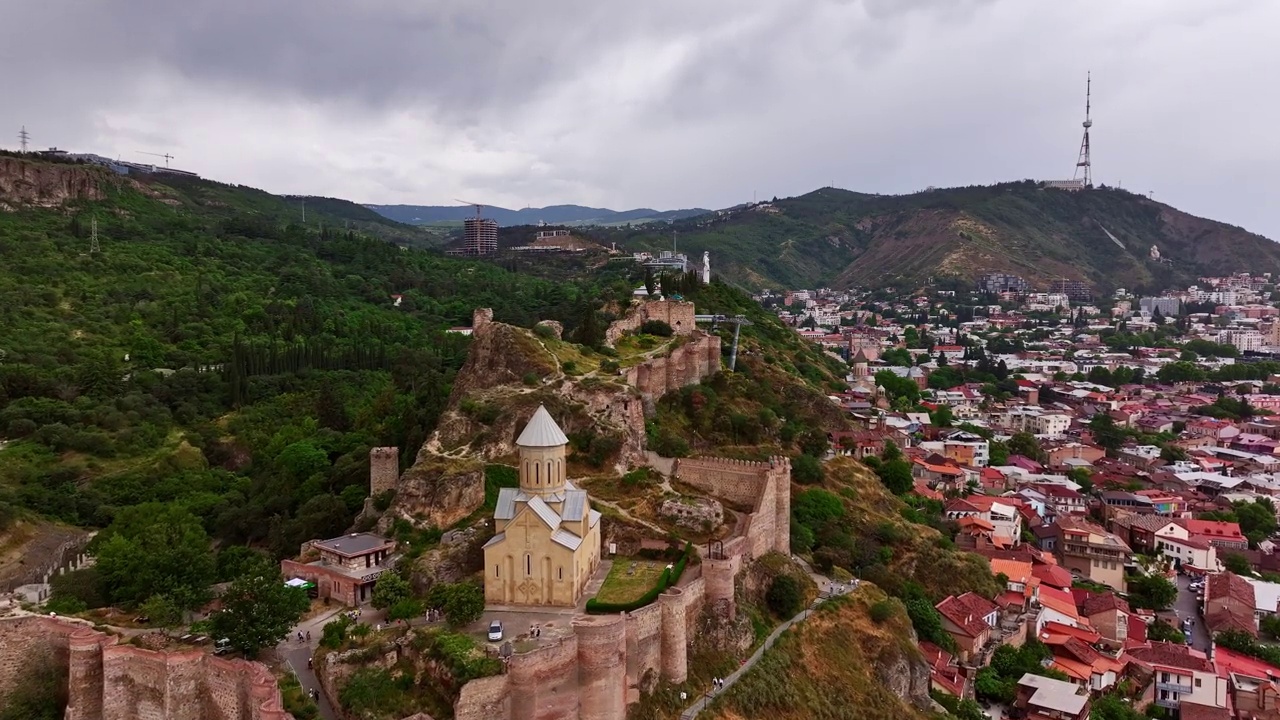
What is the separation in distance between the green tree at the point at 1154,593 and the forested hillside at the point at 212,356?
38081mm

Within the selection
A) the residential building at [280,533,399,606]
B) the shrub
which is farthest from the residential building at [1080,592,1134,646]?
the residential building at [280,533,399,606]

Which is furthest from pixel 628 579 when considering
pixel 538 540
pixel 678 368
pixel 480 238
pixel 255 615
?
pixel 480 238

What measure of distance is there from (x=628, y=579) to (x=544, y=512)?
4.07m

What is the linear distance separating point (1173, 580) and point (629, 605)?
132ft

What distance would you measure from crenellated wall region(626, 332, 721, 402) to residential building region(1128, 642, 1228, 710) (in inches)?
1051

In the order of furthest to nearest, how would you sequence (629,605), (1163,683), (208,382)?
(208,382), (1163,683), (629,605)

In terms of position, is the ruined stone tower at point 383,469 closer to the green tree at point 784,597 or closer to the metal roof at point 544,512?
the metal roof at point 544,512

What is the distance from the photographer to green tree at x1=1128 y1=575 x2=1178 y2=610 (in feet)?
151

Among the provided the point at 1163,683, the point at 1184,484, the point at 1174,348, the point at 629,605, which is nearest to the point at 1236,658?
the point at 1163,683

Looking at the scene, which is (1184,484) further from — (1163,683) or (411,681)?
(411,681)

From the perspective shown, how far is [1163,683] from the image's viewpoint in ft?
124

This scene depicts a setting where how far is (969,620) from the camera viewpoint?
128ft

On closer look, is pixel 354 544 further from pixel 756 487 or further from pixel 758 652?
pixel 756 487

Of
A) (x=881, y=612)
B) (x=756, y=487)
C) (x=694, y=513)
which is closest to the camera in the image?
(x=694, y=513)
